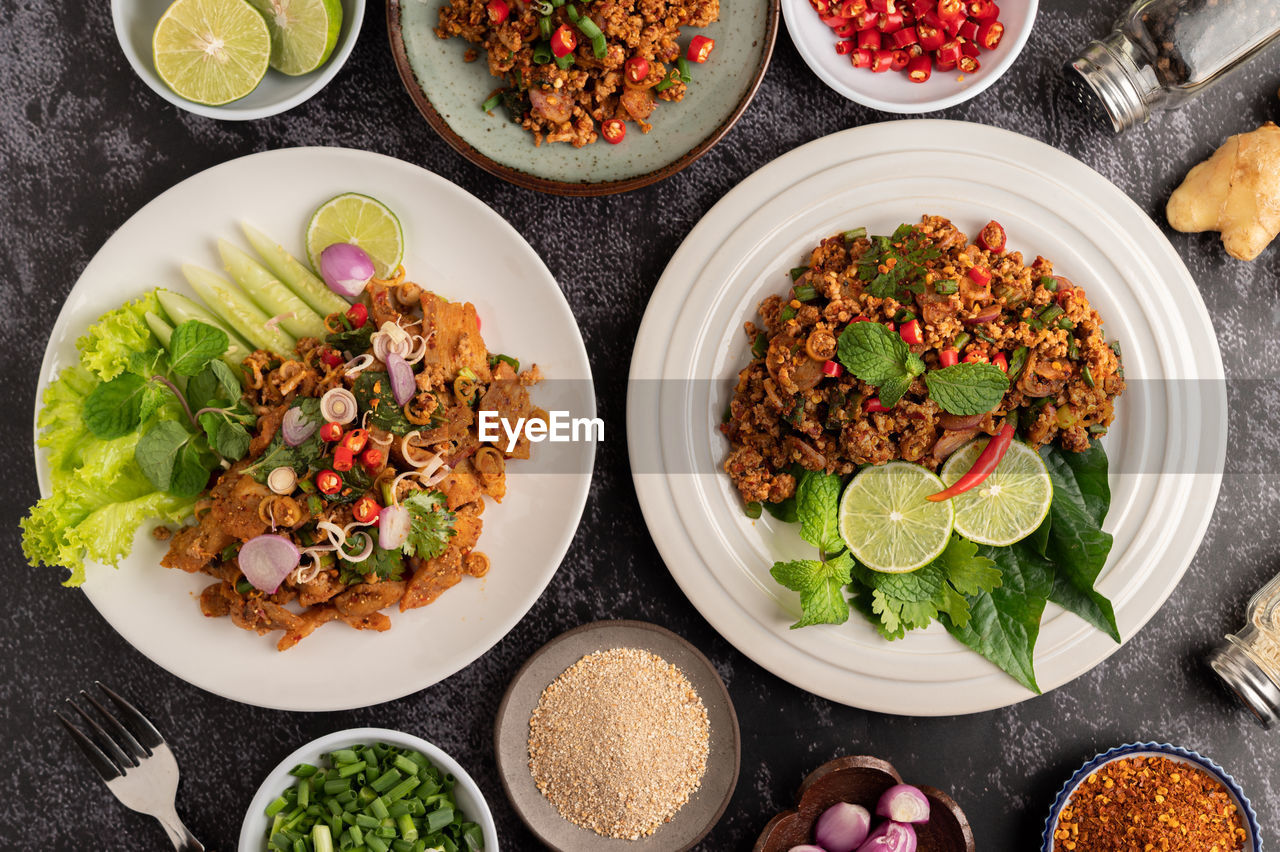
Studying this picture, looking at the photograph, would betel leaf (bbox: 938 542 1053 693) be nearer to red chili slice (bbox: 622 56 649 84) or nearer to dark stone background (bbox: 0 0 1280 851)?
dark stone background (bbox: 0 0 1280 851)

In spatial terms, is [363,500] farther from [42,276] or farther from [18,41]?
[18,41]

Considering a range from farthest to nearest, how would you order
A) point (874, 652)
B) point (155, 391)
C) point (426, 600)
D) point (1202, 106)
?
point (1202, 106) < point (874, 652) < point (426, 600) < point (155, 391)

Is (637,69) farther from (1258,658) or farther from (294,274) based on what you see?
(1258,658)

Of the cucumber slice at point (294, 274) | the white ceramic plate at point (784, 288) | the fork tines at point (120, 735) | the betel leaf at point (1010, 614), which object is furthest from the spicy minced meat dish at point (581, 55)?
the fork tines at point (120, 735)

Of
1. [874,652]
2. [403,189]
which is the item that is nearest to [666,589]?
[874,652]

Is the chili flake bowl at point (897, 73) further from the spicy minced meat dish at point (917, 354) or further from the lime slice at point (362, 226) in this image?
the lime slice at point (362, 226)

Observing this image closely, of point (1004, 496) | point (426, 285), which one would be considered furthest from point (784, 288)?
point (426, 285)

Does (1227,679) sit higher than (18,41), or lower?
lower
